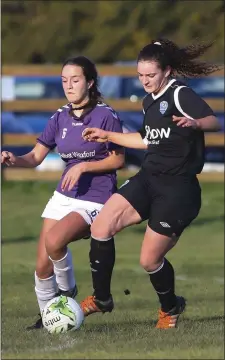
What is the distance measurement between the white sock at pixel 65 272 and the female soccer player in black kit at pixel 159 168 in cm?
33

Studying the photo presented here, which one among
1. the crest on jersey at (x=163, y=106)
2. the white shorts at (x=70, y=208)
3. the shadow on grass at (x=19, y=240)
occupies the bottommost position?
the shadow on grass at (x=19, y=240)

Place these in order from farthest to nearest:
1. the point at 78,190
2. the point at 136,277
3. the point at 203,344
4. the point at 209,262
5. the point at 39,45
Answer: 1. the point at 39,45
2. the point at 209,262
3. the point at 136,277
4. the point at 78,190
5. the point at 203,344

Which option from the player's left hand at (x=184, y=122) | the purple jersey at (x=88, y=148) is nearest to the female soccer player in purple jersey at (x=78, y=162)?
the purple jersey at (x=88, y=148)

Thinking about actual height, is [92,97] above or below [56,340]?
above

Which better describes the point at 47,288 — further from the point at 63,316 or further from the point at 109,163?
the point at 109,163

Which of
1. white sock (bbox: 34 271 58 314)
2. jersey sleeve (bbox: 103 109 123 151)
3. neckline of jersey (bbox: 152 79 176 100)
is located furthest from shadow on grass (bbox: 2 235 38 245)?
neckline of jersey (bbox: 152 79 176 100)

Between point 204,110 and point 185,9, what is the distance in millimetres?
14827

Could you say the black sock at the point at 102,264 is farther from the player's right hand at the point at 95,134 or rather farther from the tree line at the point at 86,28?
the tree line at the point at 86,28

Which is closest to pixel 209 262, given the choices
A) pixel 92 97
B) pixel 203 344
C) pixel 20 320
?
pixel 20 320

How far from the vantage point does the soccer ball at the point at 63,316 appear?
321 inches

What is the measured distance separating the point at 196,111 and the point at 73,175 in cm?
102

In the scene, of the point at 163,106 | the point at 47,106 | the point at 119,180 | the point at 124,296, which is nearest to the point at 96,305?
the point at 163,106

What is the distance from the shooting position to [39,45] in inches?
1164

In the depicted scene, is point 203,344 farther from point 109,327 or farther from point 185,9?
point 185,9
